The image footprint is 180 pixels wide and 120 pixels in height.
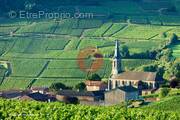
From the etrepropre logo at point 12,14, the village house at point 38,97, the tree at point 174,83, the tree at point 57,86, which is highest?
the etrepropre logo at point 12,14

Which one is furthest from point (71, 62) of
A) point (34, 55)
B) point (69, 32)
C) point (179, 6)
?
point (179, 6)

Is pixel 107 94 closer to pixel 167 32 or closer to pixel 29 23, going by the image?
pixel 167 32

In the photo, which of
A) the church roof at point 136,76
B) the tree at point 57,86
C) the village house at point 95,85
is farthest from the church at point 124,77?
the tree at point 57,86

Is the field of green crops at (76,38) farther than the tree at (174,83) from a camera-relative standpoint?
Yes

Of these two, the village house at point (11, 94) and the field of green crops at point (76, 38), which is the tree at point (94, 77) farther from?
the village house at point (11, 94)

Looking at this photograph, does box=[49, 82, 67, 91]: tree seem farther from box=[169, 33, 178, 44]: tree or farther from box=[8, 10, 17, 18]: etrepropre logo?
box=[8, 10, 17, 18]: etrepropre logo

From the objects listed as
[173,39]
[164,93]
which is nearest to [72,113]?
[164,93]

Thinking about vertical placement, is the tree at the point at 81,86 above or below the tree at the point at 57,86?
below
